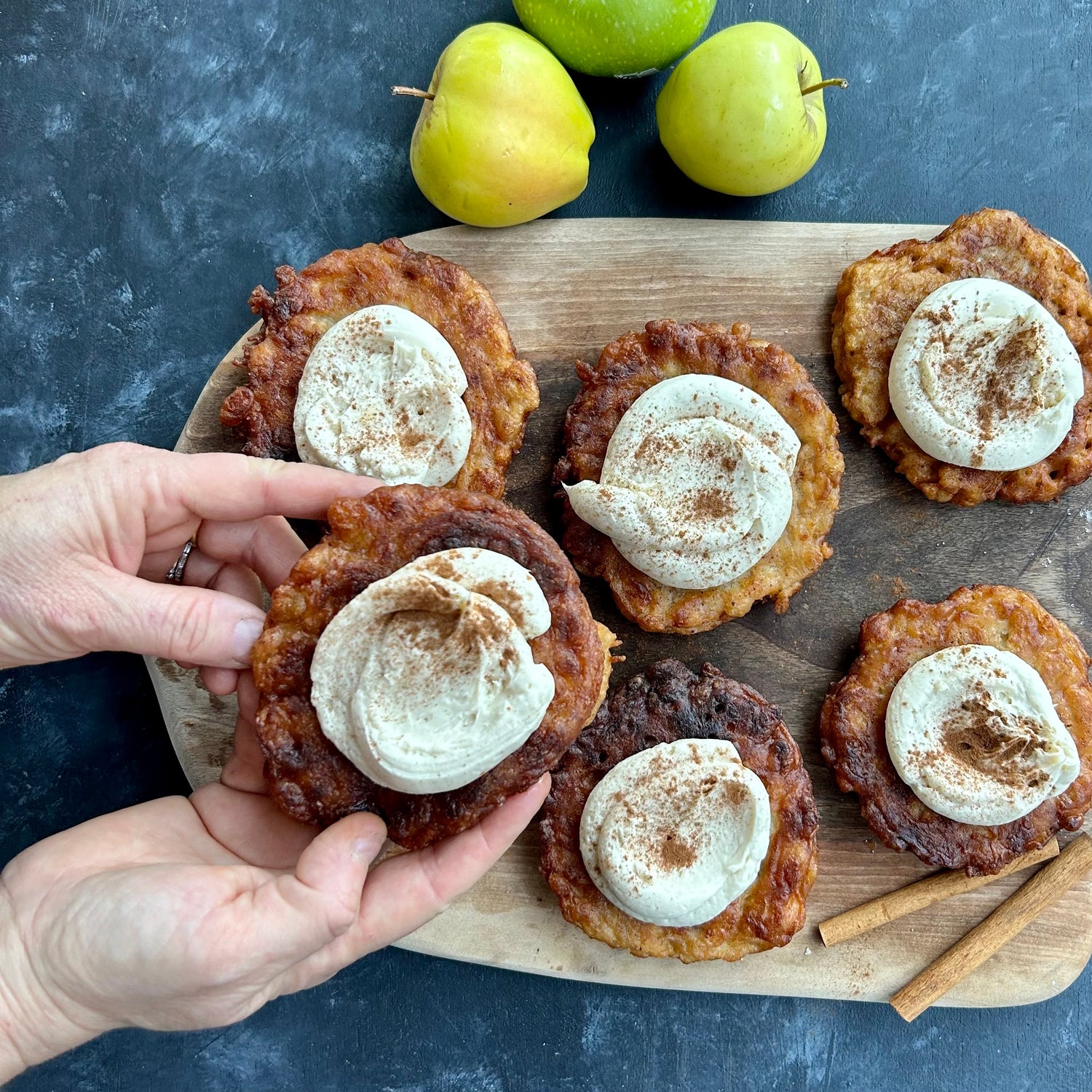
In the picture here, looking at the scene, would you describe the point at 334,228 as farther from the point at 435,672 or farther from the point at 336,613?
the point at 435,672

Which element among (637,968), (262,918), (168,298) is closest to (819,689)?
(637,968)

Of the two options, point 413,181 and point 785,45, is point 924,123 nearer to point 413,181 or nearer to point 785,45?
point 785,45

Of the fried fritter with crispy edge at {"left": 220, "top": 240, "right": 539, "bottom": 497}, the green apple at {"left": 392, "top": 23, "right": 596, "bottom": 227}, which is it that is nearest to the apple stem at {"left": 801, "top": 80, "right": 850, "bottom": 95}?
the green apple at {"left": 392, "top": 23, "right": 596, "bottom": 227}

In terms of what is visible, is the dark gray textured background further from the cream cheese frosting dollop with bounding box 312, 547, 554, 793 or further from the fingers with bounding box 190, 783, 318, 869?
the cream cheese frosting dollop with bounding box 312, 547, 554, 793

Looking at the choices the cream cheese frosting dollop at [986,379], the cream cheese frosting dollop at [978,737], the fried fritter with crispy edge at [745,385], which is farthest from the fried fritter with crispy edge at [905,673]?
the cream cheese frosting dollop at [986,379]

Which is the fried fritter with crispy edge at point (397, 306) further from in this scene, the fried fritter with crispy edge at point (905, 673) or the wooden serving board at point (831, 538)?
the fried fritter with crispy edge at point (905, 673)

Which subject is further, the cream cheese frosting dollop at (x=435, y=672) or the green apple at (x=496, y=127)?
the green apple at (x=496, y=127)

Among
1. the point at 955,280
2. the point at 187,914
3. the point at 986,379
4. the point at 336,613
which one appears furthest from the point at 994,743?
the point at 187,914
